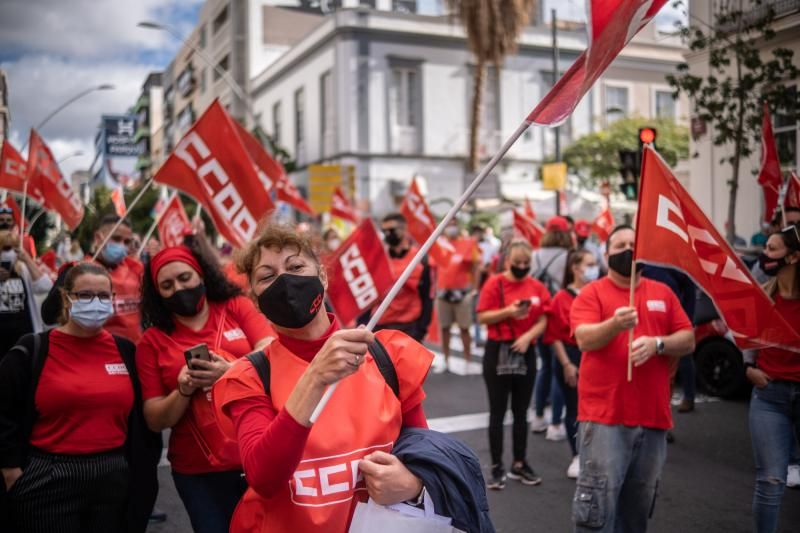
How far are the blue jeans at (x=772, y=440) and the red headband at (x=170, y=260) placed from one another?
3.19 meters

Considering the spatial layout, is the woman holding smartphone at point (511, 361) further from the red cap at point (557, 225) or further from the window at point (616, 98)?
the window at point (616, 98)

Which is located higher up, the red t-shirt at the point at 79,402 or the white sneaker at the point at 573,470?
the red t-shirt at the point at 79,402

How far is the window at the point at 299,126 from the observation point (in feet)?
125

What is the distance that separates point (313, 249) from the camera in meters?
2.52

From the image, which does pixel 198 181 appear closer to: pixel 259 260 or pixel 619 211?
pixel 259 260

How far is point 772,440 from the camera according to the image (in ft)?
14.1

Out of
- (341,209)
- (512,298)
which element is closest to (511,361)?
(512,298)

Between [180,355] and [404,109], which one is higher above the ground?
[404,109]

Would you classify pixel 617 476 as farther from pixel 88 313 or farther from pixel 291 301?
pixel 88 313

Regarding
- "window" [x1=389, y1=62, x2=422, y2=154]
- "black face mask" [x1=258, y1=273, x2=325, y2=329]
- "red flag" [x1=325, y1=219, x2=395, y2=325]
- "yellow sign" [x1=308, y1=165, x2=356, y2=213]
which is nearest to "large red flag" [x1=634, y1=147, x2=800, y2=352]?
"black face mask" [x1=258, y1=273, x2=325, y2=329]

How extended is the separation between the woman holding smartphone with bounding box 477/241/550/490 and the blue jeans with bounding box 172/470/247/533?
10.1 feet

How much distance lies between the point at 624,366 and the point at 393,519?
7.87ft

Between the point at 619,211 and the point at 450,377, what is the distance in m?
17.4

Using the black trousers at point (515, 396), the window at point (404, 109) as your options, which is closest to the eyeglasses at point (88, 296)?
the black trousers at point (515, 396)
